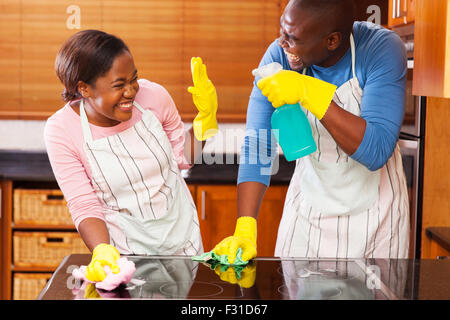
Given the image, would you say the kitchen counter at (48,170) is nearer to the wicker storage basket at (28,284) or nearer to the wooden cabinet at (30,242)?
the wooden cabinet at (30,242)

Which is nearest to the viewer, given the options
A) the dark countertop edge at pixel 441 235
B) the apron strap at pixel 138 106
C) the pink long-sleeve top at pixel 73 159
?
the pink long-sleeve top at pixel 73 159

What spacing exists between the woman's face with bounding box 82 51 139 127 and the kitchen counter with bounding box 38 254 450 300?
0.39 metres

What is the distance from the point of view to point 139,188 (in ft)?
5.62

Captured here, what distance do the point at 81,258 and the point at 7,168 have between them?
1.55m

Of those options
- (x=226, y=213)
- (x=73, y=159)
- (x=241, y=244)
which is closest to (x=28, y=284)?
(x=226, y=213)

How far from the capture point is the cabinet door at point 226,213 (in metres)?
2.88

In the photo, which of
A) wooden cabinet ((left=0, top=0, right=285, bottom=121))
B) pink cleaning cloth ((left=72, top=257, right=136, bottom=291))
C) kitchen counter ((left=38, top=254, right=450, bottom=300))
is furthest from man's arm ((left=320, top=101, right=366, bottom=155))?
wooden cabinet ((left=0, top=0, right=285, bottom=121))

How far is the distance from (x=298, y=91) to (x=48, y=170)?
1768 millimetres

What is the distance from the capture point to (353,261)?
1442 mm

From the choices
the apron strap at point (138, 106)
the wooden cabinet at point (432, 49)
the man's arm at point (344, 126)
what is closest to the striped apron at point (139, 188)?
the apron strap at point (138, 106)

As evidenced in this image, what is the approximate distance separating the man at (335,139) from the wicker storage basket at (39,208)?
1.44 m
